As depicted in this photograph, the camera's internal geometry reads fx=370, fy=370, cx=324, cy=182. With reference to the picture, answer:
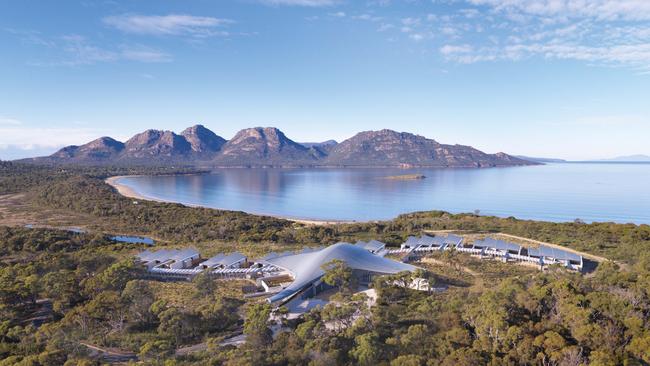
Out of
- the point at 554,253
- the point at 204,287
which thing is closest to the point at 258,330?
the point at 204,287

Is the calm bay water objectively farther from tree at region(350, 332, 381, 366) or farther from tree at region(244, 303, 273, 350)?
tree at region(350, 332, 381, 366)

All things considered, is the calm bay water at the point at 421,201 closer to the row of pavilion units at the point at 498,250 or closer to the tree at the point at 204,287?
the row of pavilion units at the point at 498,250

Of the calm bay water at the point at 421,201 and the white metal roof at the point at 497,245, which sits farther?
the calm bay water at the point at 421,201

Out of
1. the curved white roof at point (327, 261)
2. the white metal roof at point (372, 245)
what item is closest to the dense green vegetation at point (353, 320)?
the curved white roof at point (327, 261)

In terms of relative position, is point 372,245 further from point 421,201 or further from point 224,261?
point 421,201

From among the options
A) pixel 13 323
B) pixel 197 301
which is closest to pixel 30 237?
pixel 13 323

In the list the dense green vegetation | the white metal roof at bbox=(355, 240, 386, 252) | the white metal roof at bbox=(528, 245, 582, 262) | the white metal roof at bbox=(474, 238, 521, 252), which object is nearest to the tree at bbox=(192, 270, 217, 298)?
the dense green vegetation
